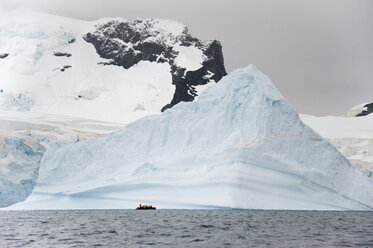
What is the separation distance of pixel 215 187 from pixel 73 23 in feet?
372

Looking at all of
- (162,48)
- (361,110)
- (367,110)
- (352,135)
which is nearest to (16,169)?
(352,135)

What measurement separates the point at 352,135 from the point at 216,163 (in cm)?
4262

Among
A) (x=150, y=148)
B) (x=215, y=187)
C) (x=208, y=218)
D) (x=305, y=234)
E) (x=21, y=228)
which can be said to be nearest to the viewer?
(x=305, y=234)

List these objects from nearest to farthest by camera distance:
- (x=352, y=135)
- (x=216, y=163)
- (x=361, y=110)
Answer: (x=216, y=163) → (x=352, y=135) → (x=361, y=110)

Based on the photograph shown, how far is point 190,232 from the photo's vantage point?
2858cm

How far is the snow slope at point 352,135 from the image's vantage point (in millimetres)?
64513

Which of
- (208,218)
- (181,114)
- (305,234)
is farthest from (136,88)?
(305,234)

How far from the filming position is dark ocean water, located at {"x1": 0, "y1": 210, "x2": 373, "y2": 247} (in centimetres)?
2491

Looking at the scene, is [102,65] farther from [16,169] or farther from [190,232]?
[190,232]

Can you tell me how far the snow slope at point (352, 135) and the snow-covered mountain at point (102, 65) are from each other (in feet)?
115

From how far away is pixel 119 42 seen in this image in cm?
14262

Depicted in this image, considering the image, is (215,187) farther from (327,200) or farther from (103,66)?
(103,66)

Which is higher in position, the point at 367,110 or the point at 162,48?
the point at 162,48

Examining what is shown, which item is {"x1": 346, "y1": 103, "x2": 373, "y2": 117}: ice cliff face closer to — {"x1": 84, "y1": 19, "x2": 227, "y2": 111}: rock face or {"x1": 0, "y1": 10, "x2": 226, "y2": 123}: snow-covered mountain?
{"x1": 84, "y1": 19, "x2": 227, "y2": 111}: rock face
